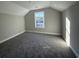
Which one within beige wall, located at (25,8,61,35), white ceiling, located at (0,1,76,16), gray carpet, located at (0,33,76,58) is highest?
white ceiling, located at (0,1,76,16)

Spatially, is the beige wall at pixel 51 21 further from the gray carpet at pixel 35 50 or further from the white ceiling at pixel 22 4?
the gray carpet at pixel 35 50

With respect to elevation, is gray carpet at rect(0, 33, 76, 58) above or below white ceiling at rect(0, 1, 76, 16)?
below

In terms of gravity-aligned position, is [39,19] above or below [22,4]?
below

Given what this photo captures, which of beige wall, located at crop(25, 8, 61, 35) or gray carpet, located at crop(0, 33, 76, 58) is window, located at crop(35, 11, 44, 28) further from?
gray carpet, located at crop(0, 33, 76, 58)

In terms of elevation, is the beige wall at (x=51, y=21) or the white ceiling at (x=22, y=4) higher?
the white ceiling at (x=22, y=4)

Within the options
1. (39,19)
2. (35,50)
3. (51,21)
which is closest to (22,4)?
(35,50)

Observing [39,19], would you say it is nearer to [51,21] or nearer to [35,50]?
[51,21]

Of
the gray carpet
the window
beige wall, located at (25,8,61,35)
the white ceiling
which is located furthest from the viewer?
the window

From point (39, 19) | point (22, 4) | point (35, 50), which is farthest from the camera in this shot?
point (39, 19)

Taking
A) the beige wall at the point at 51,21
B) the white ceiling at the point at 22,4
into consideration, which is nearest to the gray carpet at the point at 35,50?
the white ceiling at the point at 22,4

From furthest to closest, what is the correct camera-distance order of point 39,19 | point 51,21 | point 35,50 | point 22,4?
point 39,19 → point 51,21 → point 22,4 → point 35,50

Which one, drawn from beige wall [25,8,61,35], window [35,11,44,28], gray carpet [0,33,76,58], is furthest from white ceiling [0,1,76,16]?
window [35,11,44,28]

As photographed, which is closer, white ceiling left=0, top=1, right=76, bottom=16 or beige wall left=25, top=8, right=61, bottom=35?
white ceiling left=0, top=1, right=76, bottom=16

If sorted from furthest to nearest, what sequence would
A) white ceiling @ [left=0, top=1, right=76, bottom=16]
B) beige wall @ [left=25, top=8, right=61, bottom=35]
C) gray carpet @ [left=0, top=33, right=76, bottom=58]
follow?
beige wall @ [left=25, top=8, right=61, bottom=35] < white ceiling @ [left=0, top=1, right=76, bottom=16] < gray carpet @ [left=0, top=33, right=76, bottom=58]
